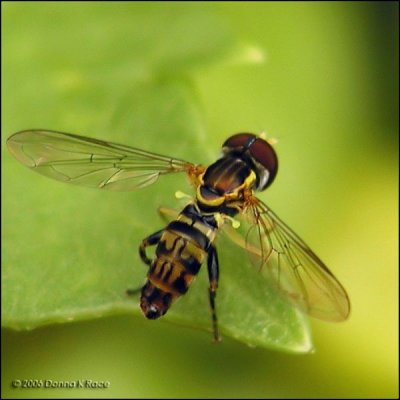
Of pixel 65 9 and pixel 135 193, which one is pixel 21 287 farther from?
pixel 65 9

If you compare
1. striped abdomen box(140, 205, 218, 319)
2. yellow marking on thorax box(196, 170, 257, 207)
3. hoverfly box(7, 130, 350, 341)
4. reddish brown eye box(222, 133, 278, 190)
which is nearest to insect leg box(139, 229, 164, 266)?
hoverfly box(7, 130, 350, 341)

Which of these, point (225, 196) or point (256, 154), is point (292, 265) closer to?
point (225, 196)

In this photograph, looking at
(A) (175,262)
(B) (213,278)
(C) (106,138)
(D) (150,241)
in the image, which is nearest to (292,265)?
(B) (213,278)

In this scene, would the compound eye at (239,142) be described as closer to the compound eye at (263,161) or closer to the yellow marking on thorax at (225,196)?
the compound eye at (263,161)

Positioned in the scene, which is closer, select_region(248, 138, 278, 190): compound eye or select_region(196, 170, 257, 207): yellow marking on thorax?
select_region(196, 170, 257, 207): yellow marking on thorax

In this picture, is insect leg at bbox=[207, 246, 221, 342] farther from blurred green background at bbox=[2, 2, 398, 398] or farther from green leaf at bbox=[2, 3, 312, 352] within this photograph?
blurred green background at bbox=[2, 2, 398, 398]

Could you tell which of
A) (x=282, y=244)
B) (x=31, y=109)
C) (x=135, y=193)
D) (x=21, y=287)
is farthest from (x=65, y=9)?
(x=282, y=244)
